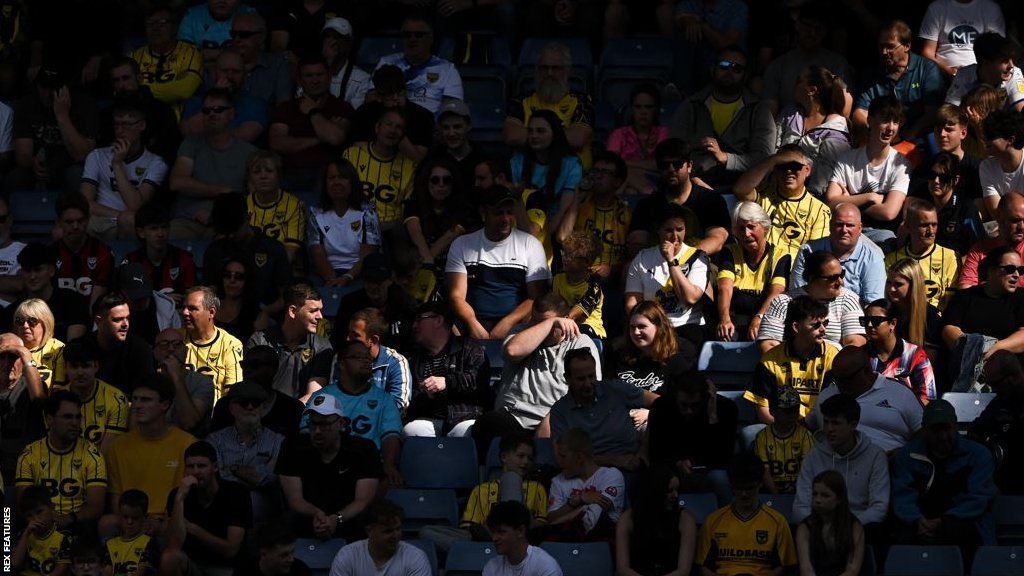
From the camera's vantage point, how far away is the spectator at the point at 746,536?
9773mm

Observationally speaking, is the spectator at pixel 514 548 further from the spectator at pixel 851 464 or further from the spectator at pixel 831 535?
the spectator at pixel 851 464

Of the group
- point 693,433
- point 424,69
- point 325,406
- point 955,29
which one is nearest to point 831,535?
point 693,433

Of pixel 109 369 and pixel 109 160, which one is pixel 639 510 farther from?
pixel 109 160

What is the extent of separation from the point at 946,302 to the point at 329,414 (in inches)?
154

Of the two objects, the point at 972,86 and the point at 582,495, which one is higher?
the point at 972,86

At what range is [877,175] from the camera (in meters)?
12.8

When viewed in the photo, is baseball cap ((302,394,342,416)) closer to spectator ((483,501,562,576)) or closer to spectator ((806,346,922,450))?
spectator ((483,501,562,576))

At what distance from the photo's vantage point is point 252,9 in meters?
14.4

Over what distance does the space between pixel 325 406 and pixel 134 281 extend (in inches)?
71.1

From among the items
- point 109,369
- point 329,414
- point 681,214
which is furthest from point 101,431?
point 681,214

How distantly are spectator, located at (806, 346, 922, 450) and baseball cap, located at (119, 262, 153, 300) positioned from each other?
393 cm

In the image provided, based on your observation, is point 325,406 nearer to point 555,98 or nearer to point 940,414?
point 940,414

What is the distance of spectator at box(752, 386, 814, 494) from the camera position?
1054cm

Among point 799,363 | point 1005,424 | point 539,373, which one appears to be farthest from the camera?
point 539,373
